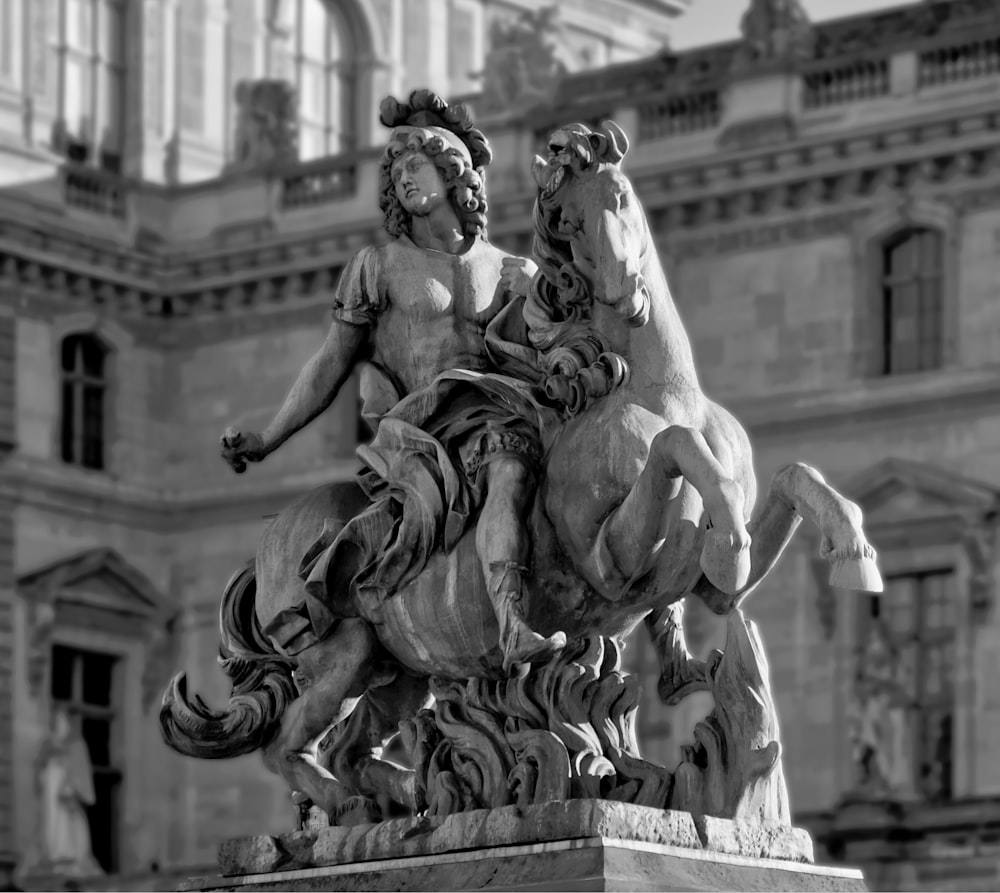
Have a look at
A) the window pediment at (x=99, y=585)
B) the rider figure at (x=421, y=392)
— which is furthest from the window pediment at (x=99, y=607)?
the rider figure at (x=421, y=392)

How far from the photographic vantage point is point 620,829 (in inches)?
333

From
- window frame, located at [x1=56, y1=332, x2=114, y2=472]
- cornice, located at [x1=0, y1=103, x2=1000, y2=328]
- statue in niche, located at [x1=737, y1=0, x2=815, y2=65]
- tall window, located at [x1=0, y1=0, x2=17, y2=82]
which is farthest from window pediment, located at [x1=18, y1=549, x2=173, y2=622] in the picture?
statue in niche, located at [x1=737, y1=0, x2=815, y2=65]

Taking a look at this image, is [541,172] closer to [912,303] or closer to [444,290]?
[444,290]

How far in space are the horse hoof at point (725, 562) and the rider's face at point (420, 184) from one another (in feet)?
4.61

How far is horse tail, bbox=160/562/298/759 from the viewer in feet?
30.9

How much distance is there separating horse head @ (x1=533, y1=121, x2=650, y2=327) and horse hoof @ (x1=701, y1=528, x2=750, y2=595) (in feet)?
2.32

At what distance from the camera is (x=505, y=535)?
8.88 m

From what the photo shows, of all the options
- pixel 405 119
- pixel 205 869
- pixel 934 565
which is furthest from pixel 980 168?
pixel 405 119

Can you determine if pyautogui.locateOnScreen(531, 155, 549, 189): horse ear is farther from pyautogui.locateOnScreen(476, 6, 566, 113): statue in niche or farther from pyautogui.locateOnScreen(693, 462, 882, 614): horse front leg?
pyautogui.locateOnScreen(476, 6, 566, 113): statue in niche

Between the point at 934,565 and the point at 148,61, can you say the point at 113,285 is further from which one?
the point at 934,565

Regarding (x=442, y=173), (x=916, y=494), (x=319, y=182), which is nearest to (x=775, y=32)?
(x=916, y=494)

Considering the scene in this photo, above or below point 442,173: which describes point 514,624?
below

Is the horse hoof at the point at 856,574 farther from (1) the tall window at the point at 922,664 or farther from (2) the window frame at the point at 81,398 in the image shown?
(2) the window frame at the point at 81,398

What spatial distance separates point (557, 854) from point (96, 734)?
106 ft
